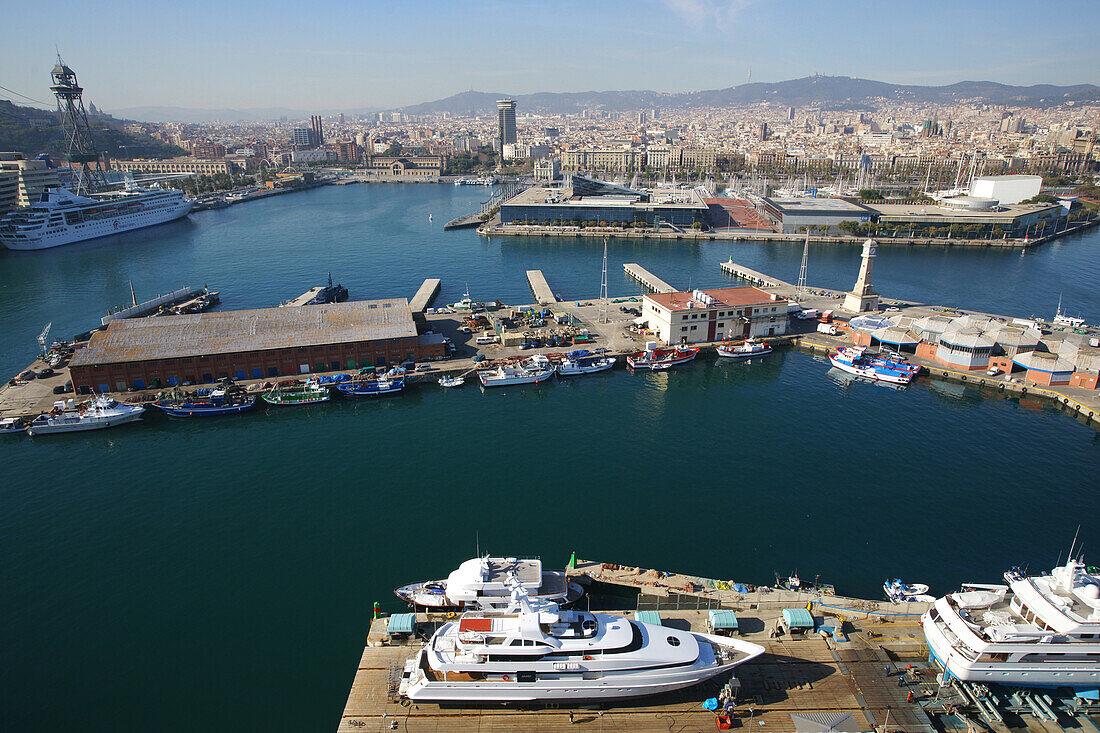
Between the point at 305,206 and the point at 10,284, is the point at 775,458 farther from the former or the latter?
the point at 305,206

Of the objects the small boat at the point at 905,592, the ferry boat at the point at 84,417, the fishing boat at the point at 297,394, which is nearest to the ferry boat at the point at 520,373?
the fishing boat at the point at 297,394

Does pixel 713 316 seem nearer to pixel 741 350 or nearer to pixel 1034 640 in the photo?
pixel 741 350

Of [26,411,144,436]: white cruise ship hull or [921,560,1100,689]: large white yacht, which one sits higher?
[921,560,1100,689]: large white yacht

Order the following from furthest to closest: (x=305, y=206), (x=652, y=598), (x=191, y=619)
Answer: (x=305, y=206) → (x=191, y=619) → (x=652, y=598)

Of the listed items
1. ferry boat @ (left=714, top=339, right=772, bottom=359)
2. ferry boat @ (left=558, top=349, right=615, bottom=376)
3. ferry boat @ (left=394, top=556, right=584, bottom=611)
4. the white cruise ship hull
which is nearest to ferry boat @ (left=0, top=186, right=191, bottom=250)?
the white cruise ship hull

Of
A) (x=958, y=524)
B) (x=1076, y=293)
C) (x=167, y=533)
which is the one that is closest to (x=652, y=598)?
(x=958, y=524)

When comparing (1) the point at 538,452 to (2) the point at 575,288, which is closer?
(1) the point at 538,452

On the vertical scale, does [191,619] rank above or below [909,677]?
below

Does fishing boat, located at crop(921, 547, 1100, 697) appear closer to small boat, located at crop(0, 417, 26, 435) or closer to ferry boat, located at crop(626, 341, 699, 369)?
ferry boat, located at crop(626, 341, 699, 369)
